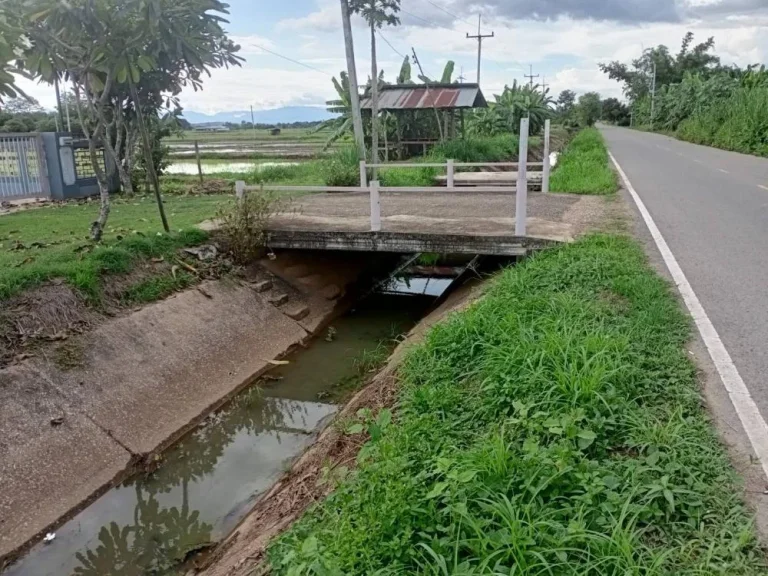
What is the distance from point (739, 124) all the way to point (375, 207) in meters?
24.0

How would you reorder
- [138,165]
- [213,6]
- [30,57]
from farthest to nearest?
[138,165]
[213,6]
[30,57]

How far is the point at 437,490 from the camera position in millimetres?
3248

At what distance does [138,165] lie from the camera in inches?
678

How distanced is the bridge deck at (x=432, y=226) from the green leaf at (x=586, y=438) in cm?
534

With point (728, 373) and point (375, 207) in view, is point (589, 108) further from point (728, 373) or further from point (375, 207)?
point (728, 373)

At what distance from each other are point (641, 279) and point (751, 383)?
2186mm

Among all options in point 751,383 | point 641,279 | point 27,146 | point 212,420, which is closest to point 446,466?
point 751,383

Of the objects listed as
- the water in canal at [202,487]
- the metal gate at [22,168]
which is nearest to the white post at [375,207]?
the water in canal at [202,487]

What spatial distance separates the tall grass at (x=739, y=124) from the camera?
2470 cm

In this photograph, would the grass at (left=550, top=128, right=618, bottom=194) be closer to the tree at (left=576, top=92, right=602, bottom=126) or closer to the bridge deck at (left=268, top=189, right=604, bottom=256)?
the bridge deck at (left=268, top=189, right=604, bottom=256)

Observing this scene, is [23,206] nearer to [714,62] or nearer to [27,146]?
[27,146]

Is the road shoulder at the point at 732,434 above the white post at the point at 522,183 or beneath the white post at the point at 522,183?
beneath

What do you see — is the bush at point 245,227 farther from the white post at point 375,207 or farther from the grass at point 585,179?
the grass at point 585,179

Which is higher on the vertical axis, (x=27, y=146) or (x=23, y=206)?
(x=27, y=146)
